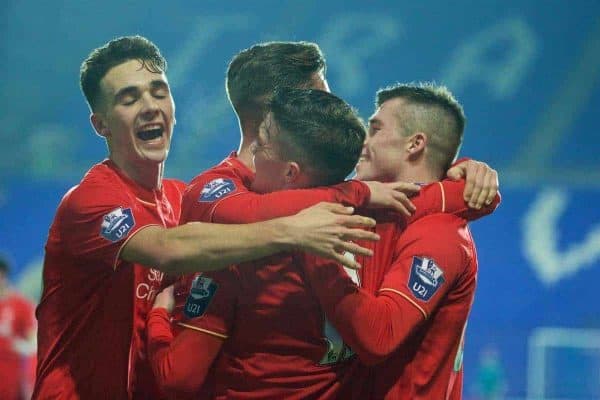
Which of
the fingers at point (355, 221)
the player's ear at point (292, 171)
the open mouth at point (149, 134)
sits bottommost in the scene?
the fingers at point (355, 221)

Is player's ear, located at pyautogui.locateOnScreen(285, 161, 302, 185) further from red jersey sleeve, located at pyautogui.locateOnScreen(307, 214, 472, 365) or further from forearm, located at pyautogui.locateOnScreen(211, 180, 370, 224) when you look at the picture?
red jersey sleeve, located at pyautogui.locateOnScreen(307, 214, 472, 365)

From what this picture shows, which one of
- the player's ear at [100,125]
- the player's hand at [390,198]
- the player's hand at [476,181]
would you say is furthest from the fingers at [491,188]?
the player's ear at [100,125]

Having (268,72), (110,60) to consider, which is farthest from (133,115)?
(268,72)

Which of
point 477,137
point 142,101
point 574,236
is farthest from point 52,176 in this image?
point 142,101

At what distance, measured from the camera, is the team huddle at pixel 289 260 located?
219cm

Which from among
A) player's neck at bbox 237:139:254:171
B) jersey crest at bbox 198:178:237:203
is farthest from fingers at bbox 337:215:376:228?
player's neck at bbox 237:139:254:171

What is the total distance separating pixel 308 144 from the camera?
223cm

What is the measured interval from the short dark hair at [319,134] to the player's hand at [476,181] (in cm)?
29

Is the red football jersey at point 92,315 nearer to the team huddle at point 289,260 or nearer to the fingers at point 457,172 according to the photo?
the team huddle at point 289,260

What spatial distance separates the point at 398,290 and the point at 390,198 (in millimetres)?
201

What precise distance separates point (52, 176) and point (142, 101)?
566cm

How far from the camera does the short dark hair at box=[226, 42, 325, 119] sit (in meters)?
2.54

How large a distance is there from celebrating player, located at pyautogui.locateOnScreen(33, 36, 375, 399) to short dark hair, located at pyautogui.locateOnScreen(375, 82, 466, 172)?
58cm

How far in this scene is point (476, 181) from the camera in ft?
7.95
